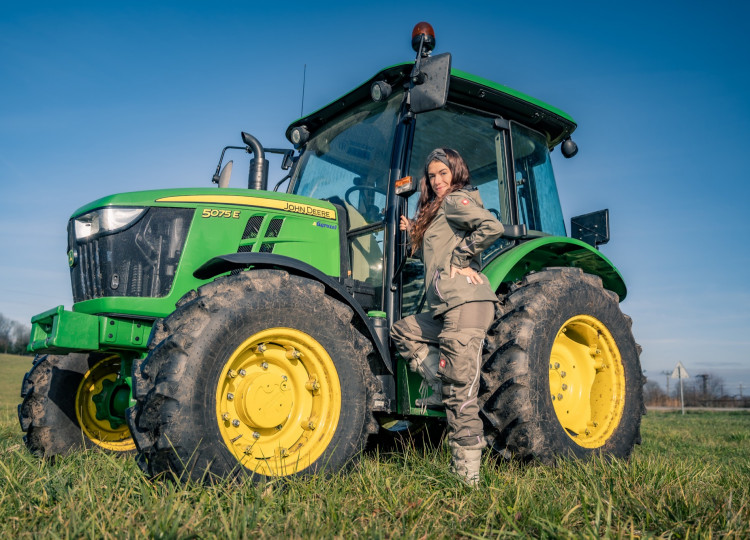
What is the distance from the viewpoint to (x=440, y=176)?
3.48 m

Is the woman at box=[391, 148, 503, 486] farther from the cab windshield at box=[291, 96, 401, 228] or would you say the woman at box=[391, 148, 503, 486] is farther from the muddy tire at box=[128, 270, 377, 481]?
the cab windshield at box=[291, 96, 401, 228]

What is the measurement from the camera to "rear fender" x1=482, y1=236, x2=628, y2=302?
3705mm

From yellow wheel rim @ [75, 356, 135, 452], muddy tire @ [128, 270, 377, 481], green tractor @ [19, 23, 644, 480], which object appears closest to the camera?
muddy tire @ [128, 270, 377, 481]

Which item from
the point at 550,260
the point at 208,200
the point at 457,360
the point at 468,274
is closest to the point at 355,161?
the point at 208,200

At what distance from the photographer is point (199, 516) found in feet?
6.84

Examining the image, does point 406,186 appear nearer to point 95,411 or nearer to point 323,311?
point 323,311

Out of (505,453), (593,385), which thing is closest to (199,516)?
(505,453)

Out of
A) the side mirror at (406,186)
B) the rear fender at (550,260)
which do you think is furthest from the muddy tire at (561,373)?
the side mirror at (406,186)

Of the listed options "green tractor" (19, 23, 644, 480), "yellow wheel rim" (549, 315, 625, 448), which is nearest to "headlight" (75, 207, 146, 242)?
"green tractor" (19, 23, 644, 480)

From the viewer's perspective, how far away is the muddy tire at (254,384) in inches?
105

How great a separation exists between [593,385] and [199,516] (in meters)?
2.89

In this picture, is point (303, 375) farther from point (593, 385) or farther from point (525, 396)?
point (593, 385)

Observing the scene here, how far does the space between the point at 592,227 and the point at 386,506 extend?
3.41m

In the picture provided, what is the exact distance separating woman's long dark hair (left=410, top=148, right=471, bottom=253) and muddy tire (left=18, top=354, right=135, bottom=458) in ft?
7.74
